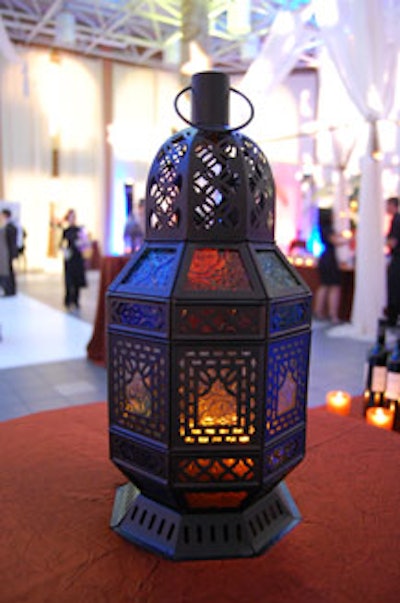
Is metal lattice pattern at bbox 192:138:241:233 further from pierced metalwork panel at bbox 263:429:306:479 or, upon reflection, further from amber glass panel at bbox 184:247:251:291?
pierced metalwork panel at bbox 263:429:306:479

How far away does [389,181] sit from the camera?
32.2ft

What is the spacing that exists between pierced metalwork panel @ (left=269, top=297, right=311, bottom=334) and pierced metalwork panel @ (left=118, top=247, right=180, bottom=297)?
16 centimetres

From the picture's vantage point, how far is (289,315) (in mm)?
830

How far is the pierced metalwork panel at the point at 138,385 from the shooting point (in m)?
0.79

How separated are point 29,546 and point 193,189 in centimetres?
59

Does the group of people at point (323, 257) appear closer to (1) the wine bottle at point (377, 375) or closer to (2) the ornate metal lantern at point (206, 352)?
(1) the wine bottle at point (377, 375)

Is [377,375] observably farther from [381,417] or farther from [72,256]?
[72,256]

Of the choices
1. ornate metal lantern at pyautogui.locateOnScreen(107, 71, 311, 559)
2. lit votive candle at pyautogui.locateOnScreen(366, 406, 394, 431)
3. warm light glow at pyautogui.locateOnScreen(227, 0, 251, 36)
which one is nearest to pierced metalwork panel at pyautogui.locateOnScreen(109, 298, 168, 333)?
ornate metal lantern at pyautogui.locateOnScreen(107, 71, 311, 559)

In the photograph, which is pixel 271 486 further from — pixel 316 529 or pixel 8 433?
pixel 8 433

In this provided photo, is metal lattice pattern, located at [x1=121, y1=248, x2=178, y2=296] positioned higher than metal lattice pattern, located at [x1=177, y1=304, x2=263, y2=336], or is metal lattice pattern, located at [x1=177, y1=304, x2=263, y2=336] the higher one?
metal lattice pattern, located at [x1=121, y1=248, x2=178, y2=296]

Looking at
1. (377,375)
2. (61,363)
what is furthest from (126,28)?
(377,375)

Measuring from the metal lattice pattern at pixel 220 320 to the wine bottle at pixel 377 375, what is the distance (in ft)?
4.45

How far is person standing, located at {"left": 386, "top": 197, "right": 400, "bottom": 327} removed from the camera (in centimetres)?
482

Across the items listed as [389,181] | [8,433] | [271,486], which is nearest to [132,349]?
[271,486]
